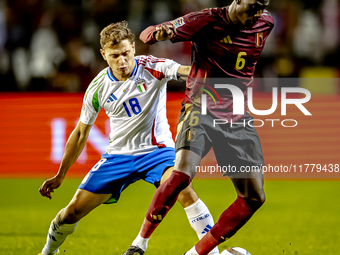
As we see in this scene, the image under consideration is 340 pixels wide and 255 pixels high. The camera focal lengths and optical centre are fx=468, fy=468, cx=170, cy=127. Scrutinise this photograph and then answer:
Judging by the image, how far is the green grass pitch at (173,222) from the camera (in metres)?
4.76

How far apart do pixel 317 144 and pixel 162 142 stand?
5.37m

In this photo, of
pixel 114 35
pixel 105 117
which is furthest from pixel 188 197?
pixel 105 117

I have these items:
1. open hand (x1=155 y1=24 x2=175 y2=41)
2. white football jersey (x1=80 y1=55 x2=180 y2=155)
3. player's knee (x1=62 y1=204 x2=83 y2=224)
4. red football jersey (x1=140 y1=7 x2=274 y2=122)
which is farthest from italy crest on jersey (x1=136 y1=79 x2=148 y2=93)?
player's knee (x1=62 y1=204 x2=83 y2=224)

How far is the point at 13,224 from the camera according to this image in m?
5.84

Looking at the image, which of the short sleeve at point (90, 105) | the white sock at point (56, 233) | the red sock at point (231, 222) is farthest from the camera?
the short sleeve at point (90, 105)

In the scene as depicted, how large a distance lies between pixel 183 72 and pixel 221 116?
0.64m

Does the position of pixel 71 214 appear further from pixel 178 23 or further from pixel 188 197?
pixel 178 23

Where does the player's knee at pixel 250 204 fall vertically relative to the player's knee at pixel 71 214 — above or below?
above

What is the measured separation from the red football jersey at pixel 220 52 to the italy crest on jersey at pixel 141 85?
60 cm

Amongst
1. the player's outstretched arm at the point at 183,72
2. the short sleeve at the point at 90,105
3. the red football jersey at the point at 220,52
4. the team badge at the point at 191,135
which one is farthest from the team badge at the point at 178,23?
the short sleeve at the point at 90,105

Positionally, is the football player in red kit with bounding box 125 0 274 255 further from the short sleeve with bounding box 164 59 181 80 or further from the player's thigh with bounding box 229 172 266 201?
the short sleeve with bounding box 164 59 181 80

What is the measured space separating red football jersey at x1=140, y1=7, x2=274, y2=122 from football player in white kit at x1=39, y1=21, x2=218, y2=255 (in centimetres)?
33

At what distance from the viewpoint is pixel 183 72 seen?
4152 millimetres

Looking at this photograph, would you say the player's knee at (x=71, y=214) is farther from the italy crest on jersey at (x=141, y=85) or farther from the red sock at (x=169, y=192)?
the italy crest on jersey at (x=141, y=85)
